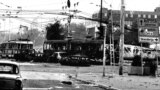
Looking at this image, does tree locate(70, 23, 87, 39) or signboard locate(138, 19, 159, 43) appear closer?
signboard locate(138, 19, 159, 43)

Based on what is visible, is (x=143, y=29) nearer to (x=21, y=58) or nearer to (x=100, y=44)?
(x=100, y=44)

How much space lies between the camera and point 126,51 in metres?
66.1

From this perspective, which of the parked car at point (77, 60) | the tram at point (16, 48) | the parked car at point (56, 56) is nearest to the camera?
the parked car at point (77, 60)

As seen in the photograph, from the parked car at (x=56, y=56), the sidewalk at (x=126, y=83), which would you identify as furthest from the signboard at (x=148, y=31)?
the parked car at (x=56, y=56)

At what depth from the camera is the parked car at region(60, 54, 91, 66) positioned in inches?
2043

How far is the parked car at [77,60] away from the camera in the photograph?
5190cm

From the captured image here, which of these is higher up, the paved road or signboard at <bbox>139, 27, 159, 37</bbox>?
signboard at <bbox>139, 27, 159, 37</bbox>

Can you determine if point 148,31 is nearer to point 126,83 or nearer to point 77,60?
point 126,83

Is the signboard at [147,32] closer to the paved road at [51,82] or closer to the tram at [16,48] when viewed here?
the paved road at [51,82]

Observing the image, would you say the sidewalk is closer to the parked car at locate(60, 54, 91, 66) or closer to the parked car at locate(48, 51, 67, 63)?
the parked car at locate(60, 54, 91, 66)

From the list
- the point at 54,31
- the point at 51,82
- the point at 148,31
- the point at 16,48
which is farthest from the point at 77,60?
the point at 54,31

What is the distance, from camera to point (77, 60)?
52562 mm

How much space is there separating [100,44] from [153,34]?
2628 cm

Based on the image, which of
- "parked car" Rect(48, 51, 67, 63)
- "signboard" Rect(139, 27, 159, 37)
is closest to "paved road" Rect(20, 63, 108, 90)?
"signboard" Rect(139, 27, 159, 37)
